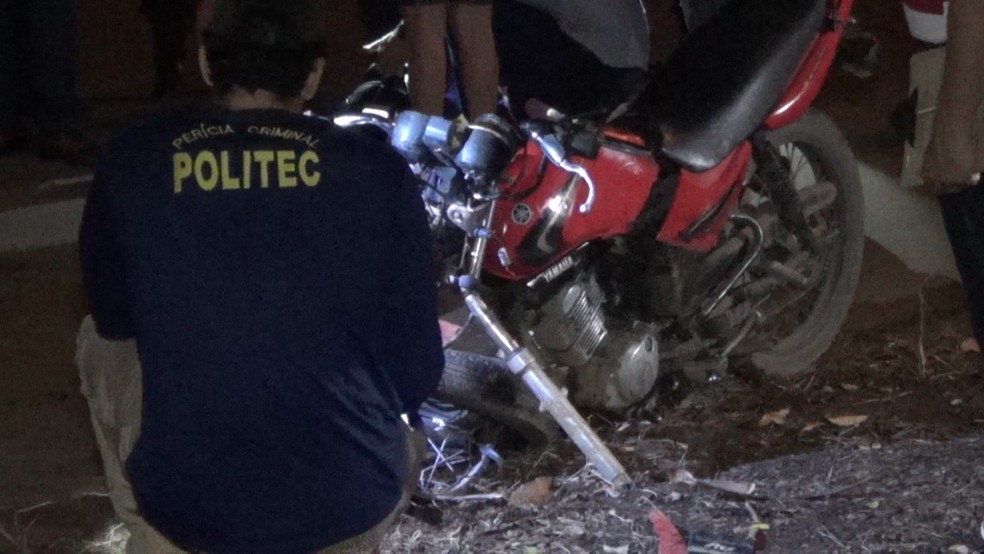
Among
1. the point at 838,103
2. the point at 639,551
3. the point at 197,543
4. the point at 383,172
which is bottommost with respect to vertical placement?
the point at 838,103

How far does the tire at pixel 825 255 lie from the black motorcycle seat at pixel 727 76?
0.65m

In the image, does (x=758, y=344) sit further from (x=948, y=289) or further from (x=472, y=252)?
(x=472, y=252)

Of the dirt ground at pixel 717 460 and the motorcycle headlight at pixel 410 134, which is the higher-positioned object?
the motorcycle headlight at pixel 410 134

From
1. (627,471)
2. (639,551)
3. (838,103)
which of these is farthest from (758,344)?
(838,103)

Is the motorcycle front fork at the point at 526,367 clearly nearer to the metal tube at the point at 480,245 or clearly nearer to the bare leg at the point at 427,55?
the metal tube at the point at 480,245

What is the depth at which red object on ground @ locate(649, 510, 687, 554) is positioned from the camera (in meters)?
3.06

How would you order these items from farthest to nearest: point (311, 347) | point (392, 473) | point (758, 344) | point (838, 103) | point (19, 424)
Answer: point (838, 103)
point (758, 344)
point (19, 424)
point (392, 473)
point (311, 347)

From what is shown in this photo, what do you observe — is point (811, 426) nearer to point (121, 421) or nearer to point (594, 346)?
point (594, 346)

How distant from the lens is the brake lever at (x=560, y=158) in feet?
9.73

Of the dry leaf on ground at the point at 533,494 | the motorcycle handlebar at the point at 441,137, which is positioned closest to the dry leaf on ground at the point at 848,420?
the dry leaf on ground at the point at 533,494

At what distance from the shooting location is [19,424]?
3.73m

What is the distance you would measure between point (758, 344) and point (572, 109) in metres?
1.04

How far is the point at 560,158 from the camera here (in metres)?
2.97

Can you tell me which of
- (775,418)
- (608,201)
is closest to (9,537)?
(608,201)
